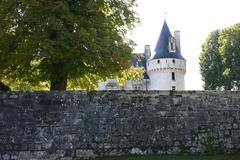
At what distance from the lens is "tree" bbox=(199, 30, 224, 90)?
5062cm

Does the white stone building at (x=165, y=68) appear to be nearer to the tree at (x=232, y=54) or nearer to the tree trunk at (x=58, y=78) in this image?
the tree at (x=232, y=54)

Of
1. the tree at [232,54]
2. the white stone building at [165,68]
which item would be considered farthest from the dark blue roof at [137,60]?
the tree at [232,54]

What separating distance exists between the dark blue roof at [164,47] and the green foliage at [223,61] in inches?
486

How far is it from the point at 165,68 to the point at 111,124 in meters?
53.2

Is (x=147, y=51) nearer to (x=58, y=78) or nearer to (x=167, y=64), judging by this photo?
(x=167, y=64)

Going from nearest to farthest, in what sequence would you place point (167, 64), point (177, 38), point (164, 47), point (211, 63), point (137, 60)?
point (137, 60)
point (211, 63)
point (164, 47)
point (167, 64)
point (177, 38)

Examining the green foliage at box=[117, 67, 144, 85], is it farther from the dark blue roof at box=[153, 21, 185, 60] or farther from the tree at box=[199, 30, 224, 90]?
the dark blue roof at box=[153, 21, 185, 60]

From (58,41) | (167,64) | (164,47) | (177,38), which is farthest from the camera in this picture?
(177,38)

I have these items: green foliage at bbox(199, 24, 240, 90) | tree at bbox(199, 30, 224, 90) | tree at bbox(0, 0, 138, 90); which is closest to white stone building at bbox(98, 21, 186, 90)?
tree at bbox(199, 30, 224, 90)

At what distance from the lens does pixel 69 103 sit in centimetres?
1450

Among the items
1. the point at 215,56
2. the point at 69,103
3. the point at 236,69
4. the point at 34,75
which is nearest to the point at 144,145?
the point at 69,103

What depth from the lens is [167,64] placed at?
6688 cm

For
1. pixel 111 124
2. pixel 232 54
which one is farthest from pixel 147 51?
pixel 111 124

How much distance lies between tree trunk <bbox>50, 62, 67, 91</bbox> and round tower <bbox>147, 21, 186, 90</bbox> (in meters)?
44.7
